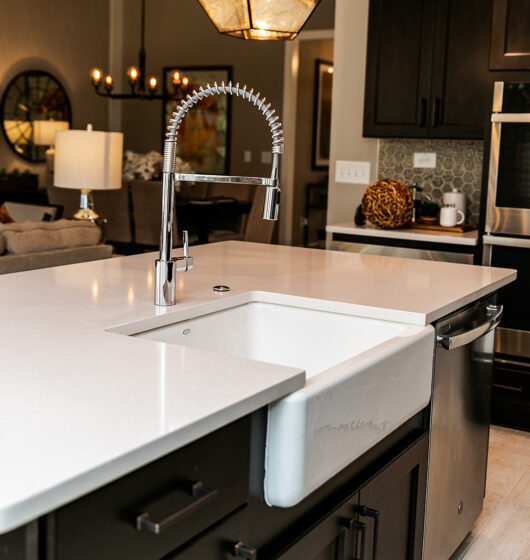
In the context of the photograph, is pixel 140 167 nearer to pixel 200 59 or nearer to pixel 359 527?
pixel 200 59

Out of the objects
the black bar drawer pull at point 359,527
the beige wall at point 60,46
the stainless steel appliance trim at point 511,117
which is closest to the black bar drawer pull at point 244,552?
the black bar drawer pull at point 359,527

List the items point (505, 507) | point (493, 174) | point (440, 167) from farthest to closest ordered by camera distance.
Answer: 1. point (440, 167)
2. point (493, 174)
3. point (505, 507)

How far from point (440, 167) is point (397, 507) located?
306 cm

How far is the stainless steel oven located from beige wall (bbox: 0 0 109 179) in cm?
592

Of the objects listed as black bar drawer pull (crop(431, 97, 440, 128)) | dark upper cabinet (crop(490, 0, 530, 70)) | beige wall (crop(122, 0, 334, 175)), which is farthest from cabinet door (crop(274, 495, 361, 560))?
beige wall (crop(122, 0, 334, 175))

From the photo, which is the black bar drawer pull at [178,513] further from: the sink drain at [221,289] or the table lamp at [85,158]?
the table lamp at [85,158]

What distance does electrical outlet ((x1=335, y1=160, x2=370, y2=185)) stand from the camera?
4.78 meters

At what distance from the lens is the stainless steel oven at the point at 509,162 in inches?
143

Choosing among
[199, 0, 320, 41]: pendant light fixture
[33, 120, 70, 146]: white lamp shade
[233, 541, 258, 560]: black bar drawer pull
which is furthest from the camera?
[33, 120, 70, 146]: white lamp shade

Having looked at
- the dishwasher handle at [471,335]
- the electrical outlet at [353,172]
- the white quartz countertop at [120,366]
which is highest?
the electrical outlet at [353,172]

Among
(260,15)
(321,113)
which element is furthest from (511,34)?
(321,113)

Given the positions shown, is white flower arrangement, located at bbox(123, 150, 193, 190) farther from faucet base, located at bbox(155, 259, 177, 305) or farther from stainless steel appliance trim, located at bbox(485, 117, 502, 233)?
faucet base, located at bbox(155, 259, 177, 305)

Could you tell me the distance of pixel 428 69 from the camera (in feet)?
14.1

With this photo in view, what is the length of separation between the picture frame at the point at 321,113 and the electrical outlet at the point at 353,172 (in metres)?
4.24
